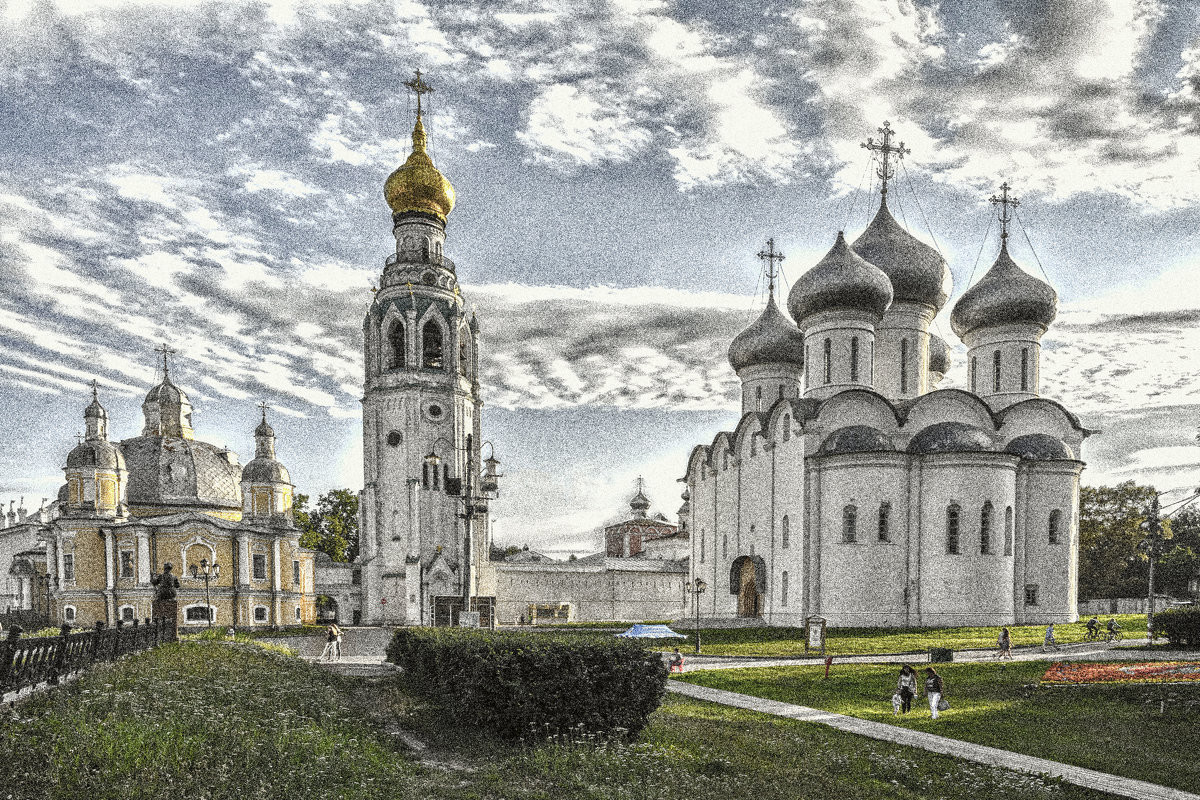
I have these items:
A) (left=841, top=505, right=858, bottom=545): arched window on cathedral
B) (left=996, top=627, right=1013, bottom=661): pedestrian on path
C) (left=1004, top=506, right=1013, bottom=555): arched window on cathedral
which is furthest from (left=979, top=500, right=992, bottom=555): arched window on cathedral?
(left=996, top=627, right=1013, bottom=661): pedestrian on path

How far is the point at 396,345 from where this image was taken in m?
46.3

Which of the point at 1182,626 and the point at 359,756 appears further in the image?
the point at 1182,626

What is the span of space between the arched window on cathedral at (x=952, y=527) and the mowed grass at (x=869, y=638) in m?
3.05

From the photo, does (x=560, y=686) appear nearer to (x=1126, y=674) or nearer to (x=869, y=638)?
(x=1126, y=674)

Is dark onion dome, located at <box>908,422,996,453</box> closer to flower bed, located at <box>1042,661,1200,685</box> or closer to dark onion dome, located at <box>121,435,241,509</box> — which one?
flower bed, located at <box>1042,661,1200,685</box>

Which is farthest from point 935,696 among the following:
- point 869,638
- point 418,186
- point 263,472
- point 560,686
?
point 263,472

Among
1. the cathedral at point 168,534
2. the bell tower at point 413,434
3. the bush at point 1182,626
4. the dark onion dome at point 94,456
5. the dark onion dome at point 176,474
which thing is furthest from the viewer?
the dark onion dome at point 176,474

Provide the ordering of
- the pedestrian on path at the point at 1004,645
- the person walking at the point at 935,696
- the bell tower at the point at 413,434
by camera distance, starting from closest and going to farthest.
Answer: the person walking at the point at 935,696, the pedestrian on path at the point at 1004,645, the bell tower at the point at 413,434

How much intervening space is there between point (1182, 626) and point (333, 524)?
163 feet

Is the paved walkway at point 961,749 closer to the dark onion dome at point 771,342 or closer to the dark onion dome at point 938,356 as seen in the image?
the dark onion dome at point 771,342

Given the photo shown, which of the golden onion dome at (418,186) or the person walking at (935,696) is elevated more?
the golden onion dome at (418,186)

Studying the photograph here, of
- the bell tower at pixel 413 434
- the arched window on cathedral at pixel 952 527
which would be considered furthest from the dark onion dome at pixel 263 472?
the arched window on cathedral at pixel 952 527

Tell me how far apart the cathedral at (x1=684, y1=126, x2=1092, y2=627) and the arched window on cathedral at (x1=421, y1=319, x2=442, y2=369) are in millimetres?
16334

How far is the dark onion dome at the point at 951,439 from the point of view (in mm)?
31281
